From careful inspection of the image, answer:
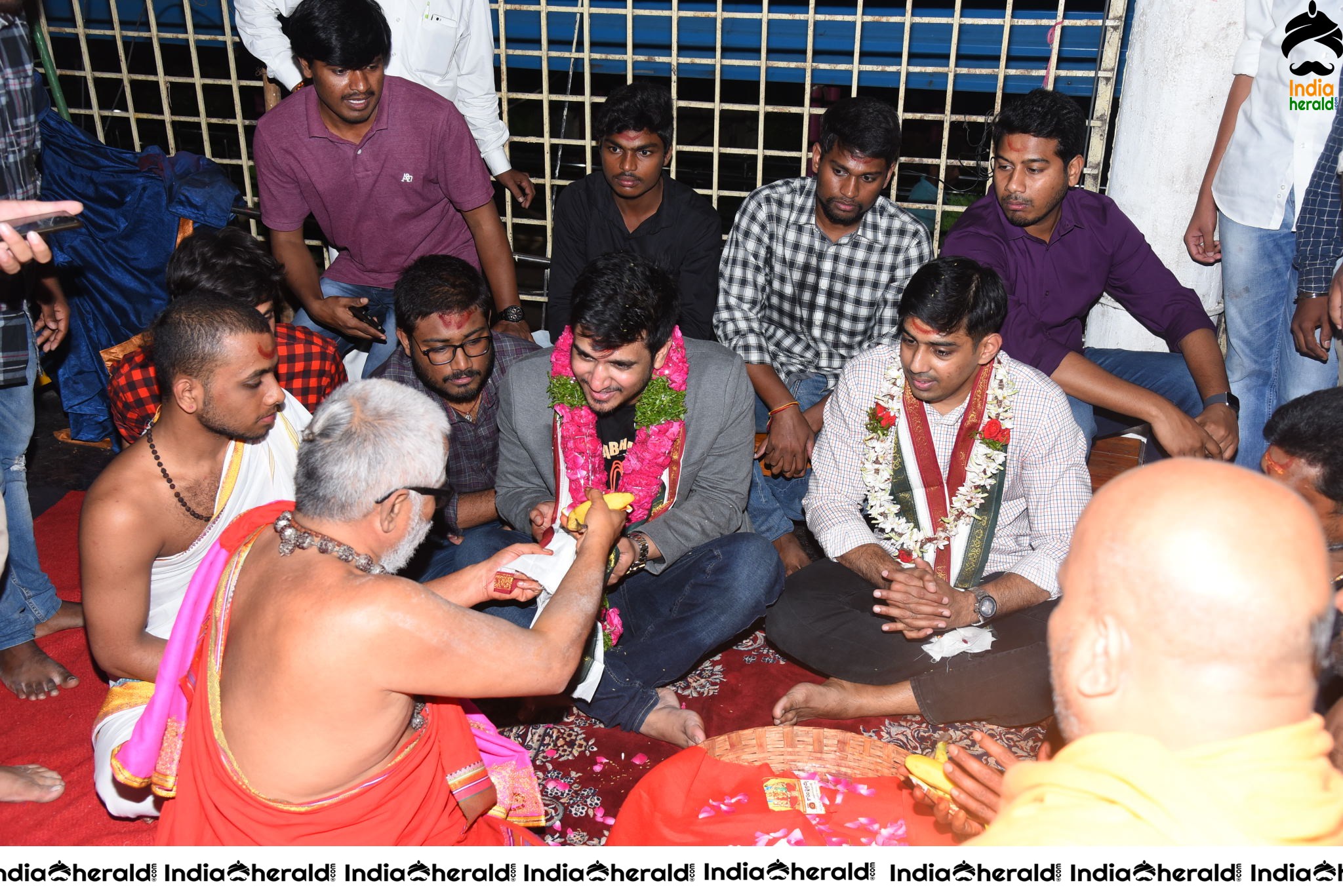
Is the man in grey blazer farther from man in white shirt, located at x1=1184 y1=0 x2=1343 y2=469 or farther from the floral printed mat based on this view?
man in white shirt, located at x1=1184 y1=0 x2=1343 y2=469

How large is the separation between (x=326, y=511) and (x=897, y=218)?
3.27 meters

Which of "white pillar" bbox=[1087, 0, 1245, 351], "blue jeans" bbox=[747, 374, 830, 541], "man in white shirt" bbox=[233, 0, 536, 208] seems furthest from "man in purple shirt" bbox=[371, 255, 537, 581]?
A: "white pillar" bbox=[1087, 0, 1245, 351]

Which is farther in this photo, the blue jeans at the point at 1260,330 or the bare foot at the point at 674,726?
the blue jeans at the point at 1260,330

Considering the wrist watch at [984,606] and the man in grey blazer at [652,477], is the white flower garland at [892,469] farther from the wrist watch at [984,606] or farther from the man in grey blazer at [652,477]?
the man in grey blazer at [652,477]

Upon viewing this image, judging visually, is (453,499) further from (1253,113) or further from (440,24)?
(1253,113)

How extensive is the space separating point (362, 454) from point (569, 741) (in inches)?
71.3

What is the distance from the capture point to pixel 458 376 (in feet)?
13.2

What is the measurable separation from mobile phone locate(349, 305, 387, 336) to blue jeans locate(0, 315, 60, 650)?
55.6 inches

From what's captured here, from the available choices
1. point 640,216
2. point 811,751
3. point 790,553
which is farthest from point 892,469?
point 640,216

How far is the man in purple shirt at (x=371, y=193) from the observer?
15.8ft

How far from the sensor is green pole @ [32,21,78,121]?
6254 millimetres

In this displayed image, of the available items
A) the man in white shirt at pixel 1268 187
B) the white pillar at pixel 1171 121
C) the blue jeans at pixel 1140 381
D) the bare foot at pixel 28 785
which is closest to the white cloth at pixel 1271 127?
the man in white shirt at pixel 1268 187

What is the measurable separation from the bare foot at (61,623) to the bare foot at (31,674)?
0.74 ft

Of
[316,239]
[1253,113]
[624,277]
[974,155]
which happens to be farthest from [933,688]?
[316,239]
